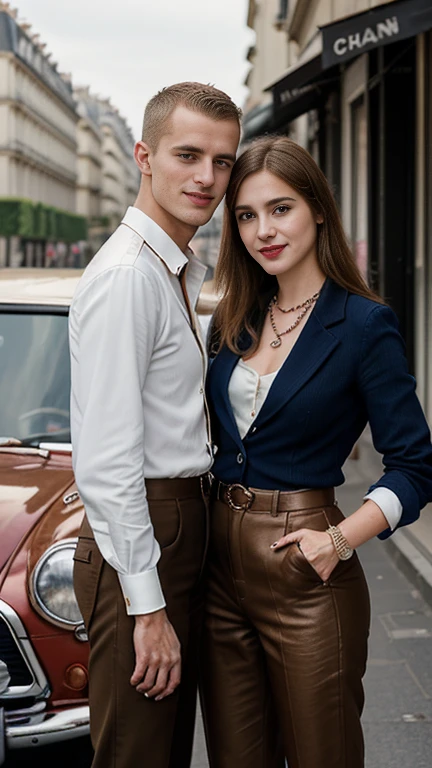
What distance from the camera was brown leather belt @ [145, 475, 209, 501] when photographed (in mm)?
2395

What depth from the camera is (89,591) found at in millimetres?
2416

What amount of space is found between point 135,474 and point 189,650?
511mm

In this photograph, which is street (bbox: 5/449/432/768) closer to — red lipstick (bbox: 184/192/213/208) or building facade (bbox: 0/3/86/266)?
red lipstick (bbox: 184/192/213/208)

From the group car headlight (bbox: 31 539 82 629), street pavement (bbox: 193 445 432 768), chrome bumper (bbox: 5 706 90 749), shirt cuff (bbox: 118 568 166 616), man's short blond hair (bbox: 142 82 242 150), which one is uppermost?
man's short blond hair (bbox: 142 82 242 150)

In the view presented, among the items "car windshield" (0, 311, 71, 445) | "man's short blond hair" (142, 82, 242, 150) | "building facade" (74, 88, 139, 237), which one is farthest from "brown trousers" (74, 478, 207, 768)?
"building facade" (74, 88, 139, 237)

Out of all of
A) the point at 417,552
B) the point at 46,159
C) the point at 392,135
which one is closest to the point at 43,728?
the point at 417,552

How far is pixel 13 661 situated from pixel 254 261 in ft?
4.68

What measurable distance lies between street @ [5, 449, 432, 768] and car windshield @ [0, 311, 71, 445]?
3.97 ft

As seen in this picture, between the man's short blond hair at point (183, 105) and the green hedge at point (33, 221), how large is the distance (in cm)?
9739

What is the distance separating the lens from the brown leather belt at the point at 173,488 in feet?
7.86

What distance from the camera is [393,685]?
4.72 metres

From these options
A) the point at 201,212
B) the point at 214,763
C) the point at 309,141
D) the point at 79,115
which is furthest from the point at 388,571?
the point at 79,115

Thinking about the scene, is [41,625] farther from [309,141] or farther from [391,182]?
[309,141]

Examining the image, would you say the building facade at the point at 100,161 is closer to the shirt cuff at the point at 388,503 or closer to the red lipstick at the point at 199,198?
the red lipstick at the point at 199,198
